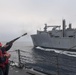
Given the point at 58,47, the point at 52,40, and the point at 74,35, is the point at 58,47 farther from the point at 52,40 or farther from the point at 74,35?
the point at 74,35

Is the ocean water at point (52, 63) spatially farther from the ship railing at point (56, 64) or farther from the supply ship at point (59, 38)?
the supply ship at point (59, 38)

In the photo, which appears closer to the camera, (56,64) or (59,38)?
(56,64)

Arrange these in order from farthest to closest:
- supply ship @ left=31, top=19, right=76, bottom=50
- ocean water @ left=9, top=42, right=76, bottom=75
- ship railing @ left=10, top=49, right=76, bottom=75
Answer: supply ship @ left=31, top=19, right=76, bottom=50, ocean water @ left=9, top=42, right=76, bottom=75, ship railing @ left=10, top=49, right=76, bottom=75

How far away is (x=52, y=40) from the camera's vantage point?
191 ft

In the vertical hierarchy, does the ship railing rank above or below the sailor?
below

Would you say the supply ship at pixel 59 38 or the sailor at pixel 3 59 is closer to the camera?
the sailor at pixel 3 59

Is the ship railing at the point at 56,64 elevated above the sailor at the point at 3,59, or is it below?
below

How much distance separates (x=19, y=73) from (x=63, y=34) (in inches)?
1954

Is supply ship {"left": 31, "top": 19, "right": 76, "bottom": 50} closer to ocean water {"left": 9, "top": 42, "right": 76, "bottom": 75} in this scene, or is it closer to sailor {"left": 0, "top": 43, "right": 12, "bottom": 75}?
ocean water {"left": 9, "top": 42, "right": 76, "bottom": 75}

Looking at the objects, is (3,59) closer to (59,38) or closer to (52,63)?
(52,63)

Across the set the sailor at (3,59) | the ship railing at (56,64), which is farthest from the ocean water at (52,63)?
the sailor at (3,59)

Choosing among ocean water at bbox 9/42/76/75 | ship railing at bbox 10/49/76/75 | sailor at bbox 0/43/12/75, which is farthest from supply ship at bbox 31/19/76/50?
sailor at bbox 0/43/12/75

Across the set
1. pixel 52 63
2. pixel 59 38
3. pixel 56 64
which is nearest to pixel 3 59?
pixel 56 64

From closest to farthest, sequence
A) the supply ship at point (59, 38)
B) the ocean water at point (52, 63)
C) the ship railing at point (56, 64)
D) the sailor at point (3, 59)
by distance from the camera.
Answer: the sailor at point (3, 59) → the ship railing at point (56, 64) → the ocean water at point (52, 63) → the supply ship at point (59, 38)
